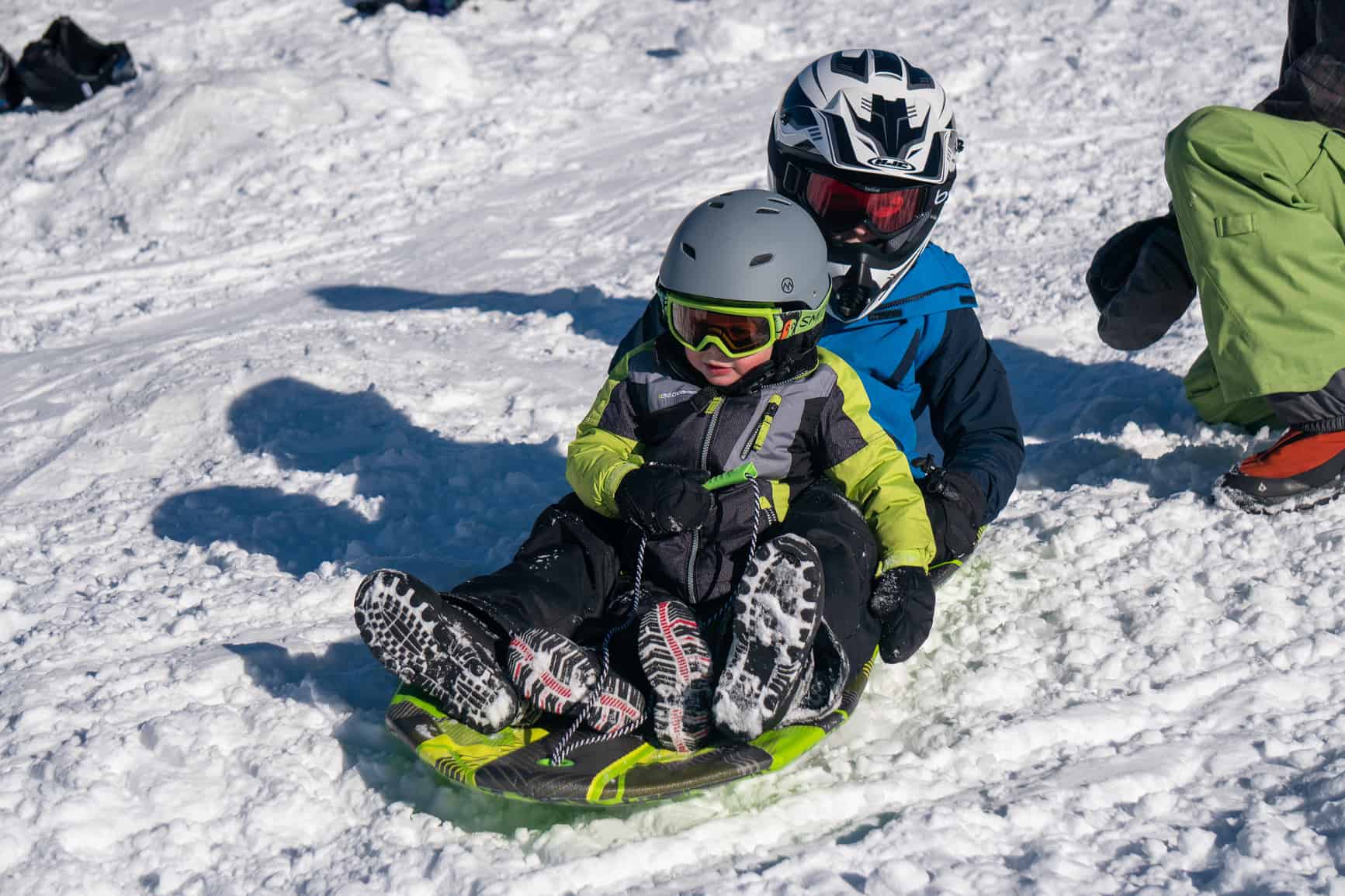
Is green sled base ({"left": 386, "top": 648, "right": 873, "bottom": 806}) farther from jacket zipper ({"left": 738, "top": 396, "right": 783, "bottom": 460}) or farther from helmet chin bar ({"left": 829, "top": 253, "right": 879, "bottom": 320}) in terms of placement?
helmet chin bar ({"left": 829, "top": 253, "right": 879, "bottom": 320})

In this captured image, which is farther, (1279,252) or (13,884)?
(1279,252)

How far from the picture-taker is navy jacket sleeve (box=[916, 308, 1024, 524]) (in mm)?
3908

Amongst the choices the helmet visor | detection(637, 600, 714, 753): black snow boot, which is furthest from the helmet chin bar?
detection(637, 600, 714, 753): black snow boot

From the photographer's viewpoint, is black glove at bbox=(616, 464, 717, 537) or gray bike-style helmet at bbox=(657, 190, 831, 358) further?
gray bike-style helmet at bbox=(657, 190, 831, 358)

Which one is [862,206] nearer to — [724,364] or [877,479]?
[724,364]

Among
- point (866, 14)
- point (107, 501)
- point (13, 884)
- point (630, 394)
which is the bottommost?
point (866, 14)

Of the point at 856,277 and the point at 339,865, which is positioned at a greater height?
the point at 856,277

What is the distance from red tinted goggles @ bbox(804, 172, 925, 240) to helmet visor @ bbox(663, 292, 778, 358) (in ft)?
2.41

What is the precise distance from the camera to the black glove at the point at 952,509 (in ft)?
11.8

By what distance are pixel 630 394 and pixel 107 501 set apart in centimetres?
246

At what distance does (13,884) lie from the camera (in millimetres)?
2713

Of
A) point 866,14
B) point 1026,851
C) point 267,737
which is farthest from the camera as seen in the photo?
point 866,14

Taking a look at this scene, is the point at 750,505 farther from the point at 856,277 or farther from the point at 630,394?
the point at 856,277

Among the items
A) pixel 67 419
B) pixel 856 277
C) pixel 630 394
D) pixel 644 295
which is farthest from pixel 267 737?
pixel 644 295
